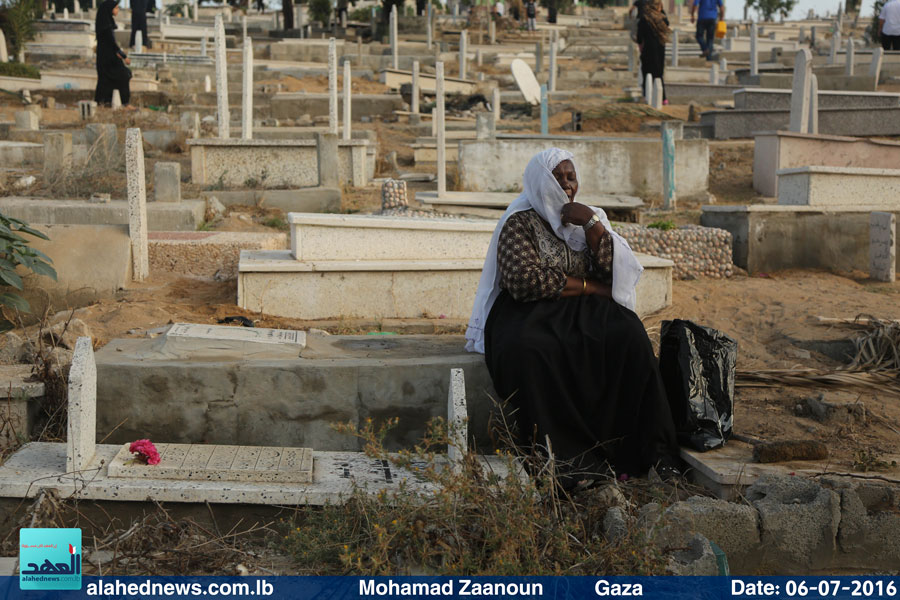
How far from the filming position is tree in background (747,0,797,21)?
56.4m

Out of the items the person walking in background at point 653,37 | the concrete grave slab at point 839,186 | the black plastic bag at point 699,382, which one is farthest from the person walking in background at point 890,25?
the black plastic bag at point 699,382

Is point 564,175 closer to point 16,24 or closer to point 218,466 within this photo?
point 218,466

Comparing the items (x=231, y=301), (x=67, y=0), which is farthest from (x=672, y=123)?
(x=67, y=0)

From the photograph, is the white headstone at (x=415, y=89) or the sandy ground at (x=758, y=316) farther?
the white headstone at (x=415, y=89)

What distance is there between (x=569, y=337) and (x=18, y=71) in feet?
78.3

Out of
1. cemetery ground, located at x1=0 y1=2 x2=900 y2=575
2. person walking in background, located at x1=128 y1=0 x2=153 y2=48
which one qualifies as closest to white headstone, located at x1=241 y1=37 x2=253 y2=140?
cemetery ground, located at x1=0 y1=2 x2=900 y2=575

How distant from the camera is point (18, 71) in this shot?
24.6m

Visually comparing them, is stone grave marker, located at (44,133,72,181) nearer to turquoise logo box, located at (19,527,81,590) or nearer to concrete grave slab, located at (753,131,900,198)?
concrete grave slab, located at (753,131,900,198)

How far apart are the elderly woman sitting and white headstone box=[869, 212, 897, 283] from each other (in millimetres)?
5508

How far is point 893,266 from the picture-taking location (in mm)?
9359

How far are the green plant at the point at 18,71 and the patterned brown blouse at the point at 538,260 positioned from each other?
23.0m

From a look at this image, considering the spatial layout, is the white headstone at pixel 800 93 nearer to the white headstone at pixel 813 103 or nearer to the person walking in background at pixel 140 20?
the white headstone at pixel 813 103

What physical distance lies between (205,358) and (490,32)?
35.8 m

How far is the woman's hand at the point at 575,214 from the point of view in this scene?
4.80 metres
